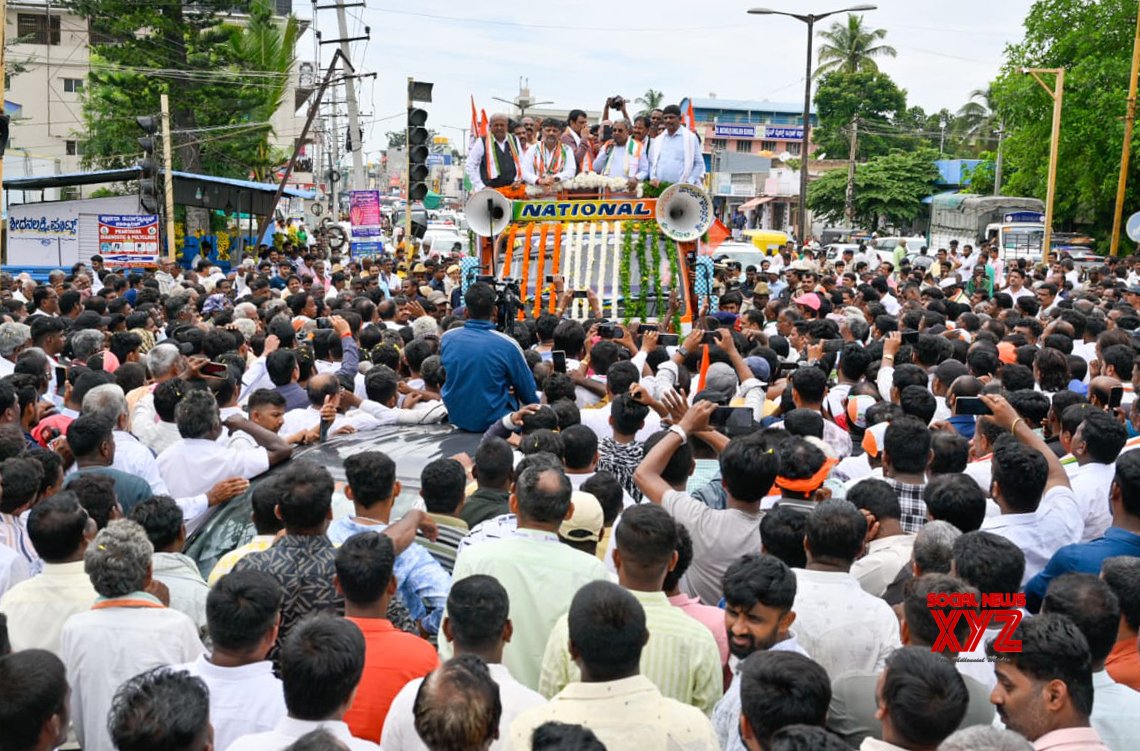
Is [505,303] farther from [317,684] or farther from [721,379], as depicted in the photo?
[317,684]

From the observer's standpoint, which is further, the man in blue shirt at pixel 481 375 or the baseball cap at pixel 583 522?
the man in blue shirt at pixel 481 375

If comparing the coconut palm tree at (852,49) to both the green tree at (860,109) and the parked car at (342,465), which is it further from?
the parked car at (342,465)

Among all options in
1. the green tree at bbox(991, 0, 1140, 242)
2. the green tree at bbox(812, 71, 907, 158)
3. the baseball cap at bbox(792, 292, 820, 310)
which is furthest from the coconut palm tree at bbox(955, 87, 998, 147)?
the baseball cap at bbox(792, 292, 820, 310)

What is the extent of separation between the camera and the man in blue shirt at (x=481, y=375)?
6.92 metres

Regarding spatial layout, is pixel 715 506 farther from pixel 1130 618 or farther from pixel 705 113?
pixel 705 113

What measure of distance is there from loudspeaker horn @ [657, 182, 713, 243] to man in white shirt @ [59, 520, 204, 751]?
9122 mm

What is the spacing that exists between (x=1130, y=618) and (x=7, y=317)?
9521 mm

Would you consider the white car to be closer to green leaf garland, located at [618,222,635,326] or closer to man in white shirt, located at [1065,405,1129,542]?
green leaf garland, located at [618,222,635,326]

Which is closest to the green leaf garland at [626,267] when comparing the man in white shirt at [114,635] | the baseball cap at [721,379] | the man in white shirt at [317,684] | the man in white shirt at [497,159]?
the man in white shirt at [497,159]

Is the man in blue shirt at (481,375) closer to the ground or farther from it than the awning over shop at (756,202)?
closer to the ground

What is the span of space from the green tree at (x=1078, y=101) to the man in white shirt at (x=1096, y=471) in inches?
1075

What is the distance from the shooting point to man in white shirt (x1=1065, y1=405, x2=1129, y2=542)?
566 cm

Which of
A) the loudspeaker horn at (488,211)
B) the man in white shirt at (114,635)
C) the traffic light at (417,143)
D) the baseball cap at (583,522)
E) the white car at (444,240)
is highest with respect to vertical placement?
the traffic light at (417,143)

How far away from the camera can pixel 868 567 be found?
4.65 metres
